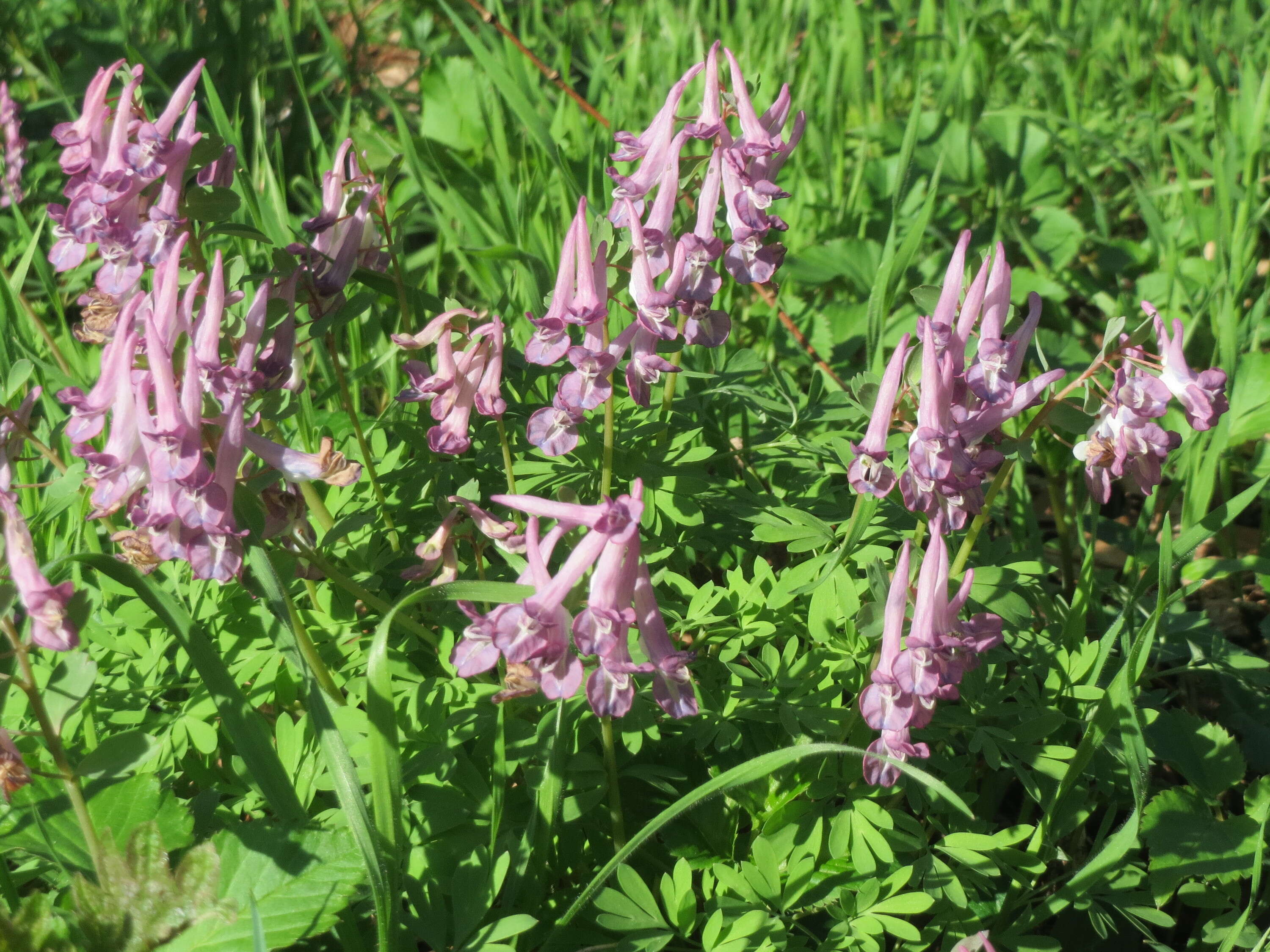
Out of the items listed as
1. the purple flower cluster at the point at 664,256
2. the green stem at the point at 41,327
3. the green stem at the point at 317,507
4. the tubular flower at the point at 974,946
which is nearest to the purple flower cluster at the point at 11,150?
the green stem at the point at 41,327

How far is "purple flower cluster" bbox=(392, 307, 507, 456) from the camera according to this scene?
84.8 inches

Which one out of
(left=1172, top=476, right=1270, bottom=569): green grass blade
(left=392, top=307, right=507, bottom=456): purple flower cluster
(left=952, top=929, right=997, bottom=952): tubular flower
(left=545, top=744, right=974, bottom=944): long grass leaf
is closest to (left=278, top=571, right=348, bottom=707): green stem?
(left=392, top=307, right=507, bottom=456): purple flower cluster

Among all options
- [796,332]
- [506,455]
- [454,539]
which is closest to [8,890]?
[454,539]

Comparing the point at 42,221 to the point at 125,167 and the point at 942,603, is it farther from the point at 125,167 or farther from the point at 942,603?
the point at 942,603

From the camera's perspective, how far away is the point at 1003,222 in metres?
4.13

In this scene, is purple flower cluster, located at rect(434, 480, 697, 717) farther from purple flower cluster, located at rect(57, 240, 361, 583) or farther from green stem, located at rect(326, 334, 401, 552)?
green stem, located at rect(326, 334, 401, 552)

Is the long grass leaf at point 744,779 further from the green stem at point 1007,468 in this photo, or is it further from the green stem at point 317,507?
the green stem at point 317,507

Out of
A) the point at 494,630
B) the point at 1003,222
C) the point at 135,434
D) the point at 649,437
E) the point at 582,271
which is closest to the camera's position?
the point at 494,630

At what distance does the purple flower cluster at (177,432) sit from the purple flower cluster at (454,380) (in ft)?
1.04

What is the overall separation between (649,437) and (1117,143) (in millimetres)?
3238

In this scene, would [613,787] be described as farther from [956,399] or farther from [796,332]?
[796,332]

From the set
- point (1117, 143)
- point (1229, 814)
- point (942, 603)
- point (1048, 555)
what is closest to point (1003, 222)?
point (1117, 143)

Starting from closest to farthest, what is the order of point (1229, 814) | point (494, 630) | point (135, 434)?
1. point (494, 630)
2. point (135, 434)
3. point (1229, 814)

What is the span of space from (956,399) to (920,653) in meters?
0.47
